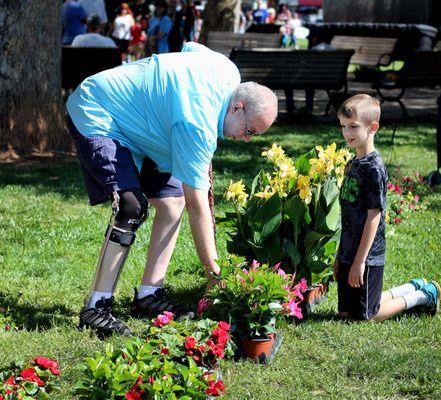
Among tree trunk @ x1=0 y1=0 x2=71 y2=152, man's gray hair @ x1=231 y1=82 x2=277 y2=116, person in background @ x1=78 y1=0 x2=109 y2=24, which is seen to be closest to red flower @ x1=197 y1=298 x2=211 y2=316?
man's gray hair @ x1=231 y1=82 x2=277 y2=116

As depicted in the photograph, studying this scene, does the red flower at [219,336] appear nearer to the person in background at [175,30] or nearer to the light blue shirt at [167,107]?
the light blue shirt at [167,107]

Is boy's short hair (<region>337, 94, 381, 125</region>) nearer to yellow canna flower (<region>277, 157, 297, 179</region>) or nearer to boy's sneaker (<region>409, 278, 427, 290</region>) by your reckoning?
yellow canna flower (<region>277, 157, 297, 179</region>)

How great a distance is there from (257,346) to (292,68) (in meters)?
8.89

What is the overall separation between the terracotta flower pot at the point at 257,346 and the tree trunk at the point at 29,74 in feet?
19.6

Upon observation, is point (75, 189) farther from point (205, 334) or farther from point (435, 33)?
point (435, 33)

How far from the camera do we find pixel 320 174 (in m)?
Answer: 4.78

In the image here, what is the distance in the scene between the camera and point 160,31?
1745cm

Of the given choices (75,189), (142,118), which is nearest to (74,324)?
(142,118)

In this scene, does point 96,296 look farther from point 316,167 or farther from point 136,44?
point 136,44

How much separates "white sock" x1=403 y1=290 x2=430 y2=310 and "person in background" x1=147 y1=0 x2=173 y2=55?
13.3 meters

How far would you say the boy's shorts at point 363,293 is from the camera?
456 centimetres

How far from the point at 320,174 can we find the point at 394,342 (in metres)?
1.00

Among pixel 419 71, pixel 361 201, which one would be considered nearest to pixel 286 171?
A: pixel 361 201

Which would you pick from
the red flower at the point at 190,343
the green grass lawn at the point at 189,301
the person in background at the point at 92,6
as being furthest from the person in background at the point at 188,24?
the red flower at the point at 190,343
